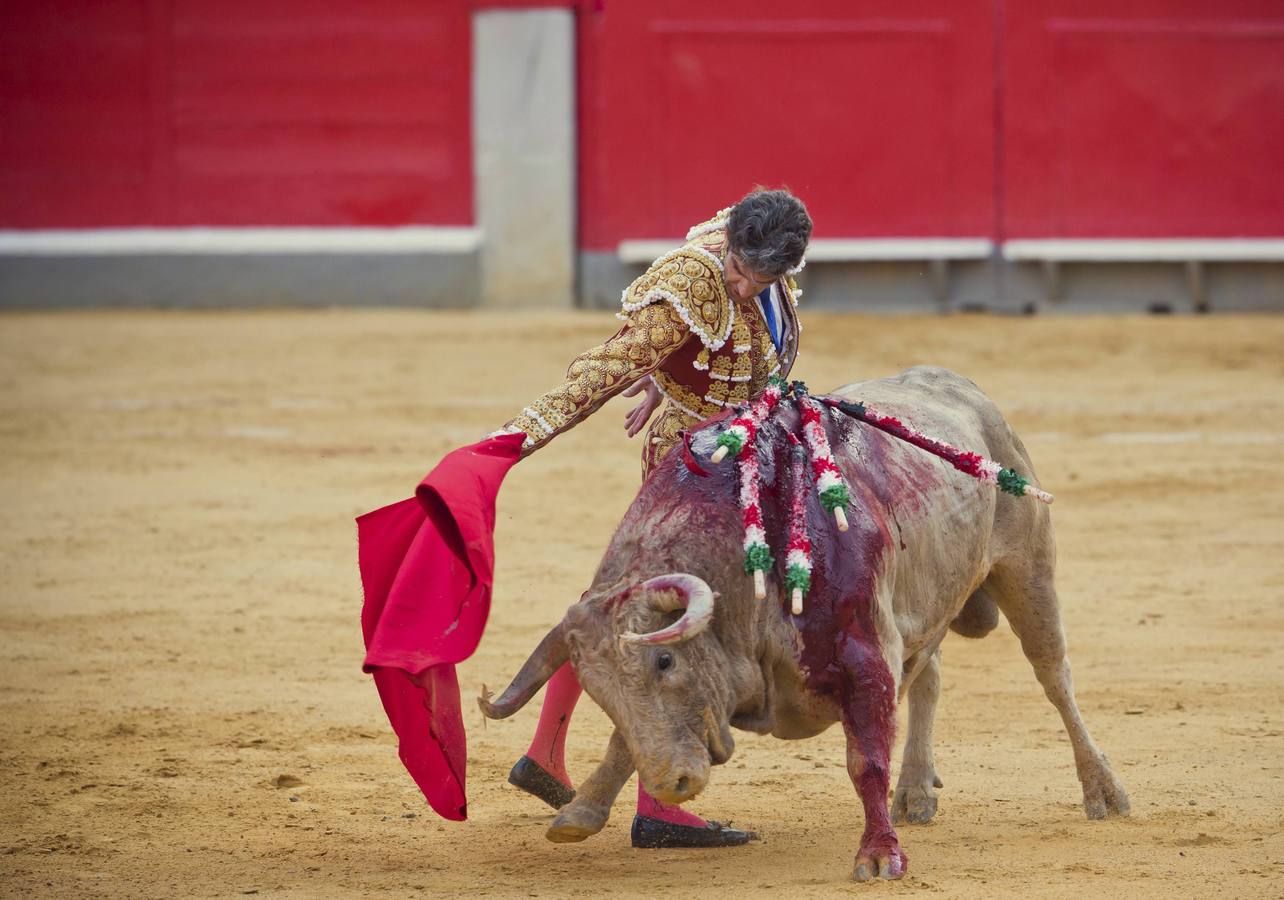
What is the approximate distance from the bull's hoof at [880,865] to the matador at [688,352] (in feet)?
1.41

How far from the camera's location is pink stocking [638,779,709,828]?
3.83 m

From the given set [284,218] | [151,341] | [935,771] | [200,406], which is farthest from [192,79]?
[935,771]

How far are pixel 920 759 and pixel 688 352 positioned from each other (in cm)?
103

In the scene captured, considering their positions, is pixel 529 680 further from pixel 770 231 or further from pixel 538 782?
pixel 770 231

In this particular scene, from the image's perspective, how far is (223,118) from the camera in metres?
13.2

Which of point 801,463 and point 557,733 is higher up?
point 801,463

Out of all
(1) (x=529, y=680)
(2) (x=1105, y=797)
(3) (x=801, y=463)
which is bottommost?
(2) (x=1105, y=797)

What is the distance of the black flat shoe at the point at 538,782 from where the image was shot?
393 centimetres

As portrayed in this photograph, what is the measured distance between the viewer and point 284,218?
43.2 feet

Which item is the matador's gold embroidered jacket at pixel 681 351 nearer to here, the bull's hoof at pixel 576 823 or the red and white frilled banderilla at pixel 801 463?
the red and white frilled banderilla at pixel 801 463

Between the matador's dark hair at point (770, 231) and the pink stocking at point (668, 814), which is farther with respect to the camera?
the pink stocking at point (668, 814)

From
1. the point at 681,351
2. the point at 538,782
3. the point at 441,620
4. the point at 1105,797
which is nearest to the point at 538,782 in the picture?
the point at 538,782

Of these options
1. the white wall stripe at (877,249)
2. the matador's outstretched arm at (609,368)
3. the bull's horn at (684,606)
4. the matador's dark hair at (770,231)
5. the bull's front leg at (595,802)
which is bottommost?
the bull's front leg at (595,802)

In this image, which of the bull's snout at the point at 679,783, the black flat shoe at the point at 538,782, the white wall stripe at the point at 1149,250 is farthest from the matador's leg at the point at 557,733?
the white wall stripe at the point at 1149,250
